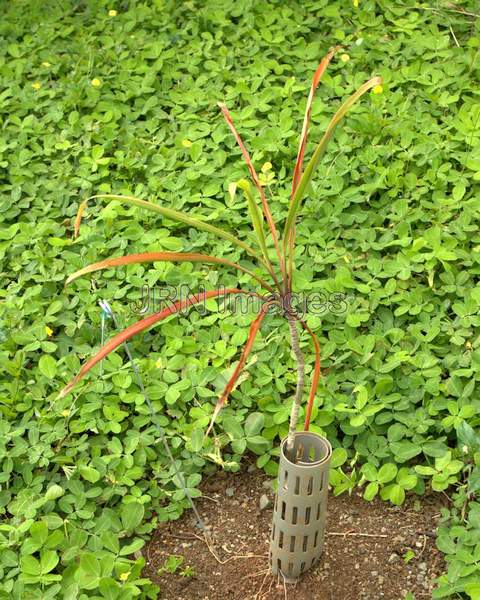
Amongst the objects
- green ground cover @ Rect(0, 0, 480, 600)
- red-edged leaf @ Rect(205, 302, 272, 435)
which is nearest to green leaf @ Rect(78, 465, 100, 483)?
green ground cover @ Rect(0, 0, 480, 600)

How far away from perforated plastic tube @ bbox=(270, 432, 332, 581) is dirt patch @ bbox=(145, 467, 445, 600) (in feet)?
0.24

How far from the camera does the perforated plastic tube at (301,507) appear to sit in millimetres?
1778

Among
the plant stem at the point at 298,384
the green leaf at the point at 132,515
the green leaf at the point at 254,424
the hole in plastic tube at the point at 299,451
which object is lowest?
the green leaf at the point at 132,515

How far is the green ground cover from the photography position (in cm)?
214

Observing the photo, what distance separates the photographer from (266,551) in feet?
6.78

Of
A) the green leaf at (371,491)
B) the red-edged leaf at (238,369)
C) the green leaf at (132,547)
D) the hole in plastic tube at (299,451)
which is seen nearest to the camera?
the red-edged leaf at (238,369)

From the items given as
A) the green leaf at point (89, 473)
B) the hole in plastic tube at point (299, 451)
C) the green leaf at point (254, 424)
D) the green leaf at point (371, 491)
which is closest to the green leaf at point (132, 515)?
the green leaf at point (89, 473)

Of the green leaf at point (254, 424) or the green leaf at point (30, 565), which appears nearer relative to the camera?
the green leaf at point (30, 565)

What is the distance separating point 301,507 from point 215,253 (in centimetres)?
114

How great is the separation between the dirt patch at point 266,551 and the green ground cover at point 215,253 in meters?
0.06

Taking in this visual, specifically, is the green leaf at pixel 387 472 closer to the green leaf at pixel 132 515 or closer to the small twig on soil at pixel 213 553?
the small twig on soil at pixel 213 553

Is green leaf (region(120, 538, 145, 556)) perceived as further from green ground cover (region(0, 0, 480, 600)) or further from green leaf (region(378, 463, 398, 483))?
green leaf (region(378, 463, 398, 483))

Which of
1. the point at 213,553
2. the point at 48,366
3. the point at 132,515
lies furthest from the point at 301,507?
the point at 48,366

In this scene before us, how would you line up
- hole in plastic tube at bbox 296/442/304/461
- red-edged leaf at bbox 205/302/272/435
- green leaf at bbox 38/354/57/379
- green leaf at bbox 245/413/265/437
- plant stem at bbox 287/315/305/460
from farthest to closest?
green leaf at bbox 38/354/57/379 → green leaf at bbox 245/413/265/437 → hole in plastic tube at bbox 296/442/304/461 → plant stem at bbox 287/315/305/460 → red-edged leaf at bbox 205/302/272/435
